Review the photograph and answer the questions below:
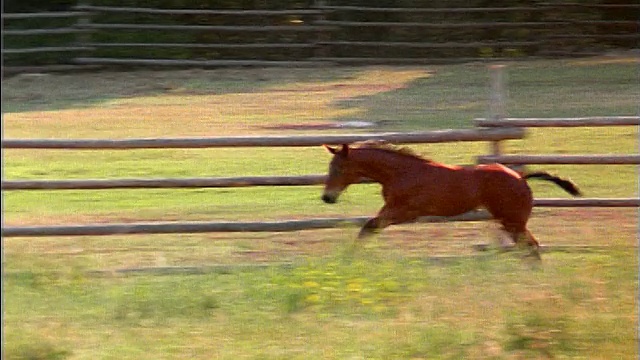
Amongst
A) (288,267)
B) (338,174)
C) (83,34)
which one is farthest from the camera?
(83,34)

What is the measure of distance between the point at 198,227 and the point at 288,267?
83cm

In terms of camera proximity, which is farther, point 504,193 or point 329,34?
point 329,34

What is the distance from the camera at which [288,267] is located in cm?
653

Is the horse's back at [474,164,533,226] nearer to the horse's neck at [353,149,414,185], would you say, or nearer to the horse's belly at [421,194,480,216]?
the horse's belly at [421,194,480,216]

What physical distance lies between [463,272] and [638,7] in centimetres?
1443

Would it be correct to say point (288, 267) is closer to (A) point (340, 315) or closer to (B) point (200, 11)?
(A) point (340, 315)

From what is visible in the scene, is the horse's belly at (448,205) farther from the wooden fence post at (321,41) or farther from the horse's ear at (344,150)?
the wooden fence post at (321,41)

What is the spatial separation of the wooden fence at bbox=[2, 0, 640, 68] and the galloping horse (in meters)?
11.6

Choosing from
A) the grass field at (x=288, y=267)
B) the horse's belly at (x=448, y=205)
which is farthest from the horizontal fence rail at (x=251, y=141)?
the grass field at (x=288, y=267)

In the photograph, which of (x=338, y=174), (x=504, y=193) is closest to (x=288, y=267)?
(x=338, y=174)

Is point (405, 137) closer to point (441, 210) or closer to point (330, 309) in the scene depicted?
point (441, 210)

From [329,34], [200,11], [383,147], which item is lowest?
[329,34]

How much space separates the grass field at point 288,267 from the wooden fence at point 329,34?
428cm

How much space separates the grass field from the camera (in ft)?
15.9
